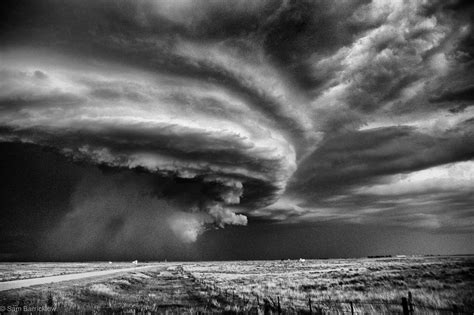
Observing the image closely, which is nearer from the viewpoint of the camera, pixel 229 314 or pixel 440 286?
pixel 229 314

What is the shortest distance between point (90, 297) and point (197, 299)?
26.8ft

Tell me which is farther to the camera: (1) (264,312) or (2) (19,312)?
(1) (264,312)

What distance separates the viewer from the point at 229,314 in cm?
1778

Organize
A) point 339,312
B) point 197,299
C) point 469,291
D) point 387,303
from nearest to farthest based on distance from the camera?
1. point 339,312
2. point 387,303
3. point 469,291
4. point 197,299

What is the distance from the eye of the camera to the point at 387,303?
20.9 metres

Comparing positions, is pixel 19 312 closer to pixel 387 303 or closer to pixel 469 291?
pixel 387 303

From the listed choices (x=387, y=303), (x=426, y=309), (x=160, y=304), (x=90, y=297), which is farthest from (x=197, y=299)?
(x=426, y=309)

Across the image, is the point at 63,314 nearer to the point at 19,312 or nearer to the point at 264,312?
the point at 19,312

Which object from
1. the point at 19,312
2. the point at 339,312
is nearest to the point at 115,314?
the point at 19,312

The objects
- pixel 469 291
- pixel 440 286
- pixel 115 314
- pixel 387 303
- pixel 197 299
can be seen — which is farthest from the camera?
pixel 440 286

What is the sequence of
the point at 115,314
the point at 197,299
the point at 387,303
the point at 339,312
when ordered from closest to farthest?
the point at 115,314 < the point at 339,312 < the point at 387,303 < the point at 197,299

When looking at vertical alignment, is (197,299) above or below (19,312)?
below

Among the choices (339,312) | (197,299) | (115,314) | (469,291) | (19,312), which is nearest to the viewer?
(19,312)

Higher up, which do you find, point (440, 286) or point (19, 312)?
point (19, 312)
